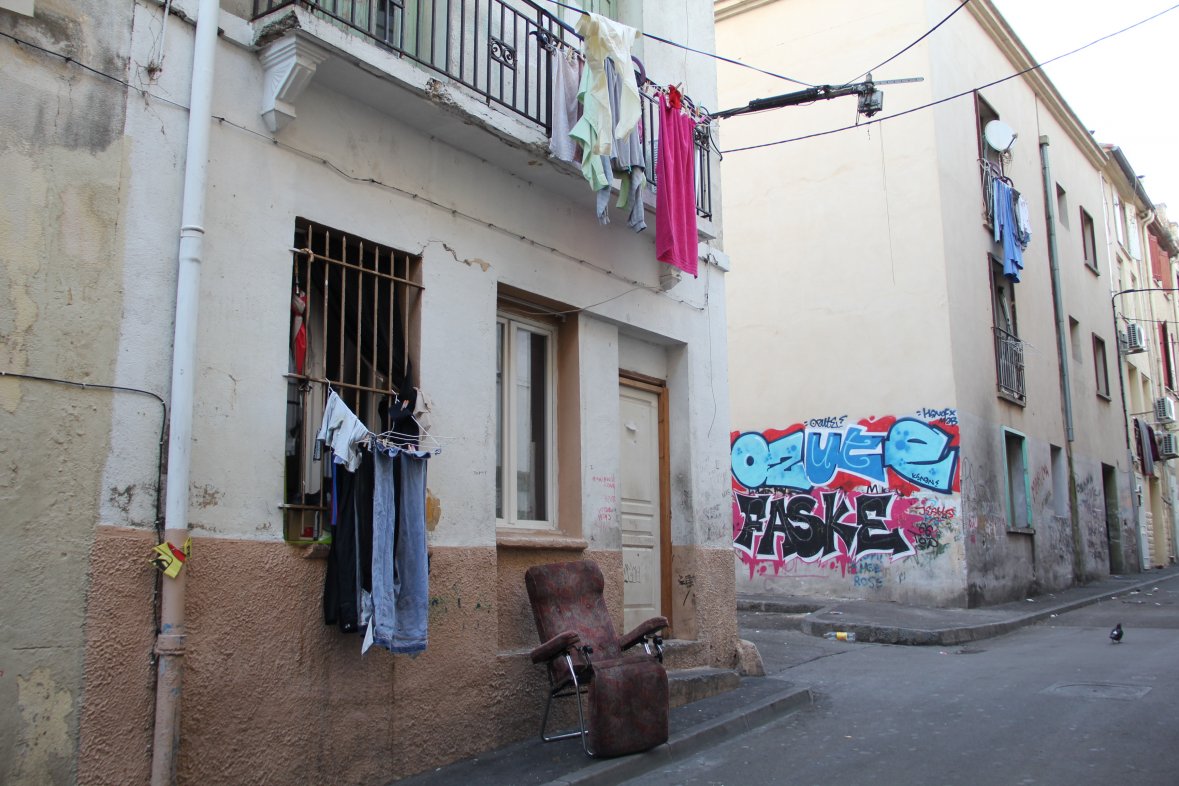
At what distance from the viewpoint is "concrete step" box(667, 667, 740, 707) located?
7.41 meters

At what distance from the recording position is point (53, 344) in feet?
14.2

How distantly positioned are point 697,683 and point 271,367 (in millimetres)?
4155

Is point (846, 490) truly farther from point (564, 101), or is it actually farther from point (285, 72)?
point (285, 72)

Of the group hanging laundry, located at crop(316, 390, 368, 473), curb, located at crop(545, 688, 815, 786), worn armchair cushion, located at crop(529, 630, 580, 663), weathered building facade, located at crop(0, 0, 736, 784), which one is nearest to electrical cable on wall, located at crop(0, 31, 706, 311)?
weathered building facade, located at crop(0, 0, 736, 784)

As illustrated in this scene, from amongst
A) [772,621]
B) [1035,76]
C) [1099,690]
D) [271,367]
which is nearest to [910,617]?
[772,621]

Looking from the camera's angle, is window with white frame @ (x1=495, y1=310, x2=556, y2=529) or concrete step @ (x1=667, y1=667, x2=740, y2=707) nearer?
window with white frame @ (x1=495, y1=310, x2=556, y2=529)

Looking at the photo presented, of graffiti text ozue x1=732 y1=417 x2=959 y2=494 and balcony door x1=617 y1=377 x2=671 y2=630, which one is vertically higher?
graffiti text ozue x1=732 y1=417 x2=959 y2=494

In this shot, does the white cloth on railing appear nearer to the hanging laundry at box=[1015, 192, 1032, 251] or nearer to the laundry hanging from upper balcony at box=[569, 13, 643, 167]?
the laundry hanging from upper balcony at box=[569, 13, 643, 167]

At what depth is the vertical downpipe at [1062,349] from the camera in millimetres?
19453

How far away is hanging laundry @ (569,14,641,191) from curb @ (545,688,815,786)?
367 centimetres

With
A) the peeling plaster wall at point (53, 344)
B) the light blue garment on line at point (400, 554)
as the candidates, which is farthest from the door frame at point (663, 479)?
the peeling plaster wall at point (53, 344)

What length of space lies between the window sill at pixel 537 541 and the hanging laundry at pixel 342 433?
58.3 inches

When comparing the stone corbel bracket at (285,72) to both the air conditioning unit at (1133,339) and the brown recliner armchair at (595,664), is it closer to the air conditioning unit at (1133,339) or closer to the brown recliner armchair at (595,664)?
the brown recliner armchair at (595,664)

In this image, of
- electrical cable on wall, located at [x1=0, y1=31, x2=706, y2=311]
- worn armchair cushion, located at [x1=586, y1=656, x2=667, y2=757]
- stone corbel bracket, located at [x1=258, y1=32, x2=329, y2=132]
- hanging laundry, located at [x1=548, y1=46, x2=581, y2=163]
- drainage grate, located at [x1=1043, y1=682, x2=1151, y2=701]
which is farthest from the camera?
drainage grate, located at [x1=1043, y1=682, x2=1151, y2=701]
